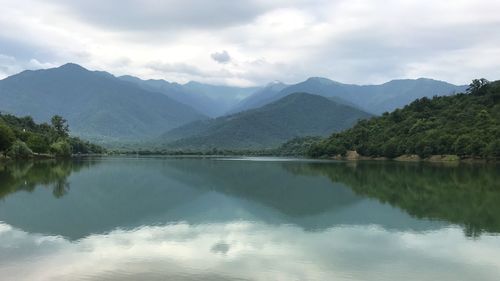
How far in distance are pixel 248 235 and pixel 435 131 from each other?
321 feet

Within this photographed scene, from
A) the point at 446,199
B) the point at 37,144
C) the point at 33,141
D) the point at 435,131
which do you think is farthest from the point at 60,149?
the point at 446,199

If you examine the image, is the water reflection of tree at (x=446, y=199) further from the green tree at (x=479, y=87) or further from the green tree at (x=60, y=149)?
the green tree at (x=479, y=87)

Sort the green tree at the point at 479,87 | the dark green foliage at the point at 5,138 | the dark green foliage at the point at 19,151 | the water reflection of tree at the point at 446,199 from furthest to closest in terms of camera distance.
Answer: the green tree at the point at 479,87 → the dark green foliage at the point at 19,151 → the dark green foliage at the point at 5,138 → the water reflection of tree at the point at 446,199

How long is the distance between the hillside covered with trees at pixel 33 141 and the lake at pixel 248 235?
2444 inches

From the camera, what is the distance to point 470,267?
52.6 ft

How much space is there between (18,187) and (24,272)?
92.0 ft

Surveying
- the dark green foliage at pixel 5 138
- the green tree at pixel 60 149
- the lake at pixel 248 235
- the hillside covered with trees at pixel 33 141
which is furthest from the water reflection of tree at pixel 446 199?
the green tree at pixel 60 149

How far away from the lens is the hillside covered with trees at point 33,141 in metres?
93.3

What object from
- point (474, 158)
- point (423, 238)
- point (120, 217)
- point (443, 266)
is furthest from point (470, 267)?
point (474, 158)

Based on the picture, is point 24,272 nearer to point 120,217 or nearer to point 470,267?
point 120,217

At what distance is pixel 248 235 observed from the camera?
2123 cm

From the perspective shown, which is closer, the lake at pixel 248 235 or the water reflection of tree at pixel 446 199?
the lake at pixel 248 235

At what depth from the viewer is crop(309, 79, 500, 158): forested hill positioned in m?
97.2

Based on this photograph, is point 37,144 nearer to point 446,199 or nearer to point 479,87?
point 446,199
